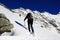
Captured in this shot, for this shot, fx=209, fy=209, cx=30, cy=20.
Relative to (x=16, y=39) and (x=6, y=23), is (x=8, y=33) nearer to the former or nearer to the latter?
(x=6, y=23)

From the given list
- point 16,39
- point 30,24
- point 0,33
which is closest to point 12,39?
point 16,39

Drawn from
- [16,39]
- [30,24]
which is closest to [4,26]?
[30,24]

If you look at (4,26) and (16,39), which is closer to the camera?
(16,39)

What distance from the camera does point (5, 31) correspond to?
19391 mm

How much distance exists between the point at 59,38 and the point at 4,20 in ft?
18.3

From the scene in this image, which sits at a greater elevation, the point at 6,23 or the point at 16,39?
the point at 6,23

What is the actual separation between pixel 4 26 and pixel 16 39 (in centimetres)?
448

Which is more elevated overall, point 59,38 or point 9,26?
point 9,26

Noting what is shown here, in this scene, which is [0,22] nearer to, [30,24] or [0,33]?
[0,33]

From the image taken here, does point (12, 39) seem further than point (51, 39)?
No

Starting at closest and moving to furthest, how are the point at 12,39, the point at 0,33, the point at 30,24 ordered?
the point at 12,39 < the point at 0,33 < the point at 30,24

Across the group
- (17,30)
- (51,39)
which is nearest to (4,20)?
(17,30)

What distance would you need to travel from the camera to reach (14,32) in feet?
63.3

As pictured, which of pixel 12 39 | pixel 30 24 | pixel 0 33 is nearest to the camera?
pixel 12 39
